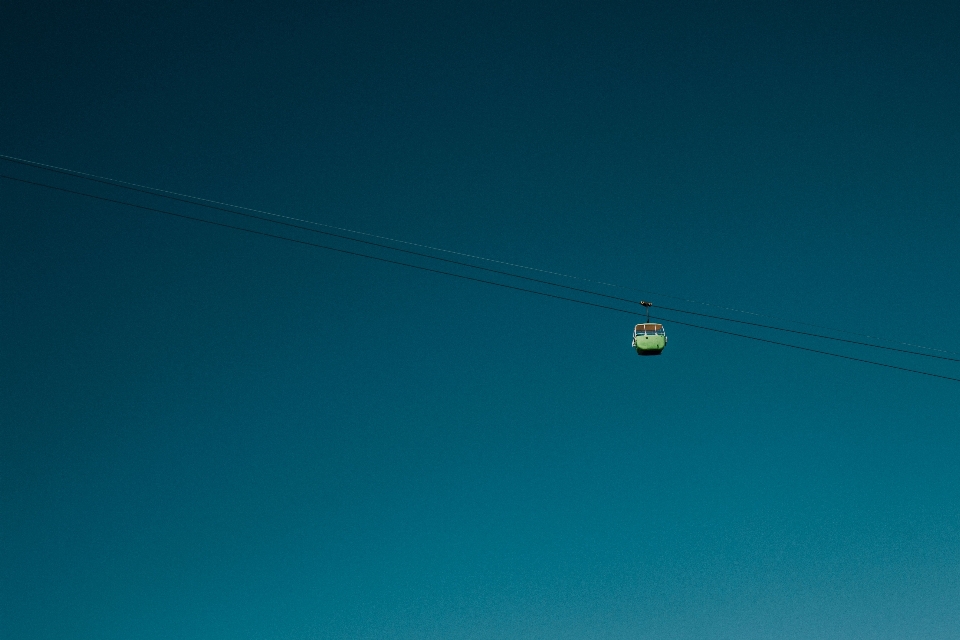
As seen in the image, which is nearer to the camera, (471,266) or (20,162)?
(20,162)

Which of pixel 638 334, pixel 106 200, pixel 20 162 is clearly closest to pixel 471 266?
pixel 638 334

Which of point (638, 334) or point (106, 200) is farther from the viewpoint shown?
point (638, 334)

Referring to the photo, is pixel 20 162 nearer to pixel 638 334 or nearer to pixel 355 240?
pixel 355 240

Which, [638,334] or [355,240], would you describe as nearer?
[355,240]

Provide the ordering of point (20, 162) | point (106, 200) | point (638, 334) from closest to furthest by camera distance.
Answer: point (20, 162)
point (106, 200)
point (638, 334)

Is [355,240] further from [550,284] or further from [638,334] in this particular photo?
[638,334]

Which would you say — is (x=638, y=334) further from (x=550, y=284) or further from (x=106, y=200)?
(x=106, y=200)

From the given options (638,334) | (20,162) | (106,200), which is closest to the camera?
(20,162)

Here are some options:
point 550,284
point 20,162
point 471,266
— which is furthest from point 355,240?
point 20,162

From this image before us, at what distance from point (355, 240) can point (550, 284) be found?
5.55 m

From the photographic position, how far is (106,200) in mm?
27938

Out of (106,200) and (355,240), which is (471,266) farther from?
(106,200)

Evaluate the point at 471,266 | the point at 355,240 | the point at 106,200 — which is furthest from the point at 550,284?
the point at 106,200

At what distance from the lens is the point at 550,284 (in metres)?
28.3
